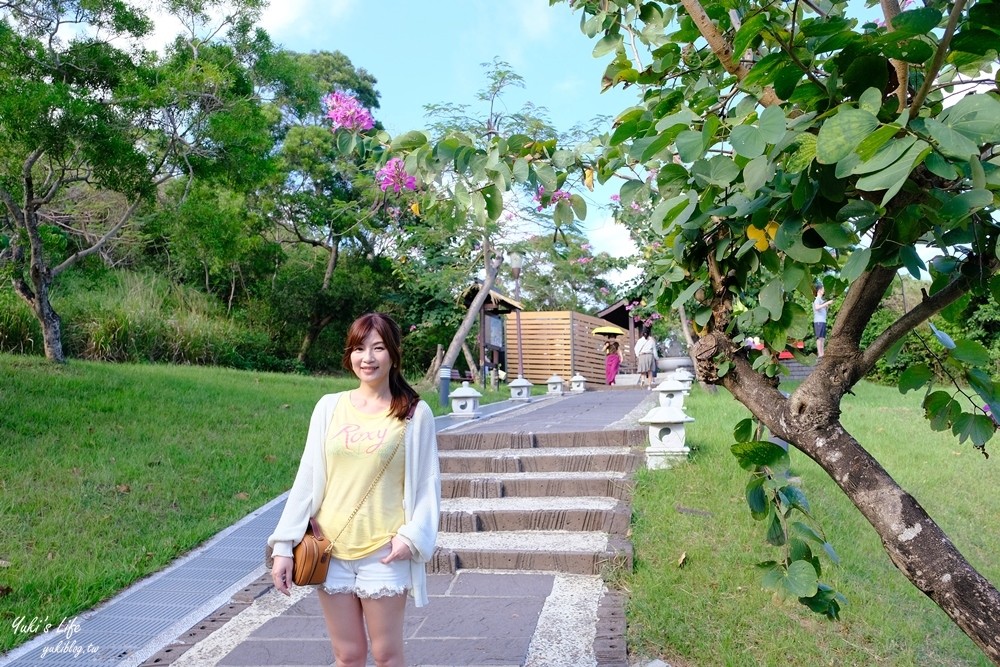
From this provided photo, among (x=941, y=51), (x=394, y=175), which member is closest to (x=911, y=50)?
(x=941, y=51)

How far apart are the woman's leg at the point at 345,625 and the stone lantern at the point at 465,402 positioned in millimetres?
6758

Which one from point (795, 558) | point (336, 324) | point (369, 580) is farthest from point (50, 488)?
point (336, 324)

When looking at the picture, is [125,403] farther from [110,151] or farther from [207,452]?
[110,151]

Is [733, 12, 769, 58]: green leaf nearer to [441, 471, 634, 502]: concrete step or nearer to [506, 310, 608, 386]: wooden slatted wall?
[441, 471, 634, 502]: concrete step

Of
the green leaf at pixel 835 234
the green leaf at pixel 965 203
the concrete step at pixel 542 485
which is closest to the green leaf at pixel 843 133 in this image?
the green leaf at pixel 965 203

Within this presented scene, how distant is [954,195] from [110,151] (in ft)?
28.0

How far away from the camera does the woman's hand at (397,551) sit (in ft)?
7.38

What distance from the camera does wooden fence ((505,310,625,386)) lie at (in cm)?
1983

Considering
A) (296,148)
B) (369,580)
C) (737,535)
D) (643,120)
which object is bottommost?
(737,535)

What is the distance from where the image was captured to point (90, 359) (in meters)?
11.1

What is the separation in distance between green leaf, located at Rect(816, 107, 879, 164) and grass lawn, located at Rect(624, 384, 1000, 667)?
2575 mm

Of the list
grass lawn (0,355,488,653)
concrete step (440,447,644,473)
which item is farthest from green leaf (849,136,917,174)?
concrete step (440,447,644,473)

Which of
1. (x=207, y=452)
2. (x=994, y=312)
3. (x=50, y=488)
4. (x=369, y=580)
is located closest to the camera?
(x=369, y=580)

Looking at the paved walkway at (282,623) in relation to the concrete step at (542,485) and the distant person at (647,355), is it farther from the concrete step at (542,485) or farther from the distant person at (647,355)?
the distant person at (647,355)
